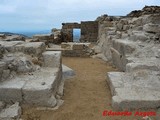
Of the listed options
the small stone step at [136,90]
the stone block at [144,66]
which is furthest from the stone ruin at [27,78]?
the stone block at [144,66]

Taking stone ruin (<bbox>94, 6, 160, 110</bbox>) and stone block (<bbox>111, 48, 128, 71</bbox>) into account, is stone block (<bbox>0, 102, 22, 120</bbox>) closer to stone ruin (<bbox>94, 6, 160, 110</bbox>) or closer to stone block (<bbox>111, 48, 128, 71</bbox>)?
stone ruin (<bbox>94, 6, 160, 110</bbox>)

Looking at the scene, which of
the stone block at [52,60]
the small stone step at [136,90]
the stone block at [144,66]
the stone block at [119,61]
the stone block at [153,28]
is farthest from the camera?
the stone block at [153,28]

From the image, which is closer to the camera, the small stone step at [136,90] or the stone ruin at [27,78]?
the small stone step at [136,90]

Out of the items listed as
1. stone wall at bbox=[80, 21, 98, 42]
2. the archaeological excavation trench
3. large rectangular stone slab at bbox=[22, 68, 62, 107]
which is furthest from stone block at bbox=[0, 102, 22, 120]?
stone wall at bbox=[80, 21, 98, 42]

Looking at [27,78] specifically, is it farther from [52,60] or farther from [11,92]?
[52,60]

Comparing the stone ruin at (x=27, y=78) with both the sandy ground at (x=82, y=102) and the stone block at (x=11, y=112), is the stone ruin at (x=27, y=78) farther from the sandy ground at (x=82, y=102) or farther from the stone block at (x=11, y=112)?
the sandy ground at (x=82, y=102)

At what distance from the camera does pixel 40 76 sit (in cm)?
548

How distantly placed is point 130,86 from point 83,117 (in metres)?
1.38

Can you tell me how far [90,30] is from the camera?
786 inches

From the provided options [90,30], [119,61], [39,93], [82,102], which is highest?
[90,30]

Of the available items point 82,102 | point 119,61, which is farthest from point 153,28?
point 82,102

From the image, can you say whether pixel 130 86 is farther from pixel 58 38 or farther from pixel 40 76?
pixel 58 38

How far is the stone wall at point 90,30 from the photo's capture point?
19891 mm

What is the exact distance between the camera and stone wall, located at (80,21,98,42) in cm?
1989
